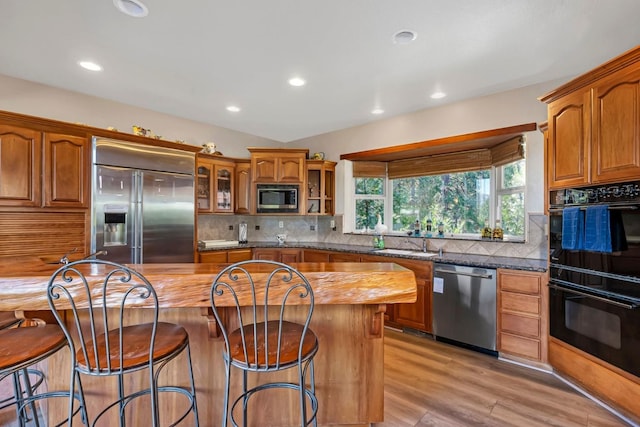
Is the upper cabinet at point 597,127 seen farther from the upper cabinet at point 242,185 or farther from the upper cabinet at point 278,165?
the upper cabinet at point 242,185

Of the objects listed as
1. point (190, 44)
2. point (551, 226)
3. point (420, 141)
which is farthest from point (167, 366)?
point (420, 141)

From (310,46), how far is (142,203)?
2524 mm

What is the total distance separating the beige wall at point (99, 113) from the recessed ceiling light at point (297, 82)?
210cm

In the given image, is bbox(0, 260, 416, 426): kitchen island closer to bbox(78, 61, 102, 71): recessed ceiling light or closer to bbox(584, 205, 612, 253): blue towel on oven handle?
bbox(584, 205, 612, 253): blue towel on oven handle

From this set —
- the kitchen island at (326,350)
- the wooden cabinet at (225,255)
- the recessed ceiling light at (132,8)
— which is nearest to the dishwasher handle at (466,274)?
the kitchen island at (326,350)

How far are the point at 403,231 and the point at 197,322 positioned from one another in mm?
3421

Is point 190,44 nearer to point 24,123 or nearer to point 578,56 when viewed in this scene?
point 24,123

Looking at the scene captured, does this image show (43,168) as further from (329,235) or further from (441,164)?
(441,164)

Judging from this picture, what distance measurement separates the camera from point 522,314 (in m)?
2.72

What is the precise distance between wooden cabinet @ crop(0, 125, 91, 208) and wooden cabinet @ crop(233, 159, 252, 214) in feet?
6.44

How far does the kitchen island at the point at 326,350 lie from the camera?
151 centimetres

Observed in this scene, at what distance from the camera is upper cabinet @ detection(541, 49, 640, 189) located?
194 cm

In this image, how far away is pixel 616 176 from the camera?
2031mm

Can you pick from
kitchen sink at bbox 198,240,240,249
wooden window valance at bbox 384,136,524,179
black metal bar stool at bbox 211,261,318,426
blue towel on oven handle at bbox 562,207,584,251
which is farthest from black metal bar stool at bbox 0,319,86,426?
wooden window valance at bbox 384,136,524,179
